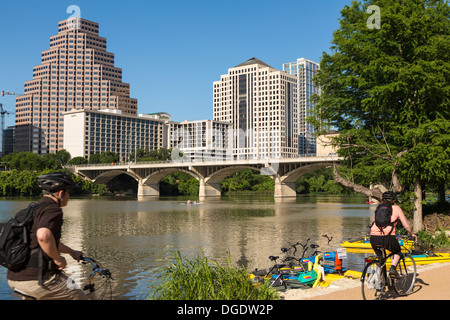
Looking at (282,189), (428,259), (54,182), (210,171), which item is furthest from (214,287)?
(210,171)

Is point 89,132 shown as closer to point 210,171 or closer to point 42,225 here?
point 210,171

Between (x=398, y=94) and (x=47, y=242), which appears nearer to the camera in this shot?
(x=47, y=242)

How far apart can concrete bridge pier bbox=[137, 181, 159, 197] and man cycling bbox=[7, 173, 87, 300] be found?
11045 centimetres

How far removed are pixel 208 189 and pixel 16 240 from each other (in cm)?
10199

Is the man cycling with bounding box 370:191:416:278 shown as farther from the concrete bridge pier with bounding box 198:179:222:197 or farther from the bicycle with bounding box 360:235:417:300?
the concrete bridge pier with bounding box 198:179:222:197

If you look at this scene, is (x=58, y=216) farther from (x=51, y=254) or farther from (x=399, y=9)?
(x=399, y=9)

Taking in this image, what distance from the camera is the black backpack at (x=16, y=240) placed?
4938 millimetres

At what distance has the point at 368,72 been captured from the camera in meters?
20.3

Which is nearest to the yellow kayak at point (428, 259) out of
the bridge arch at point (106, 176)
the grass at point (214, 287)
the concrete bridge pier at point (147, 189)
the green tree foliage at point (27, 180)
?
the grass at point (214, 287)

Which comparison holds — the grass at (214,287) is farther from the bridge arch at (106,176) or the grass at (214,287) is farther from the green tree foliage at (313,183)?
the bridge arch at (106,176)

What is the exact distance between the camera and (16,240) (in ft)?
16.3

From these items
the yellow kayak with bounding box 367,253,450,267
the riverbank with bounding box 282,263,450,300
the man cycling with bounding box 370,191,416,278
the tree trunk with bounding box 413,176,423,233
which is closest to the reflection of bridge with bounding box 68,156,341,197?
the tree trunk with bounding box 413,176,423,233

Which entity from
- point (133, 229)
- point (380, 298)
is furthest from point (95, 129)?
point (380, 298)

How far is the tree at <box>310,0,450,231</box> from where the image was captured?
1898cm
